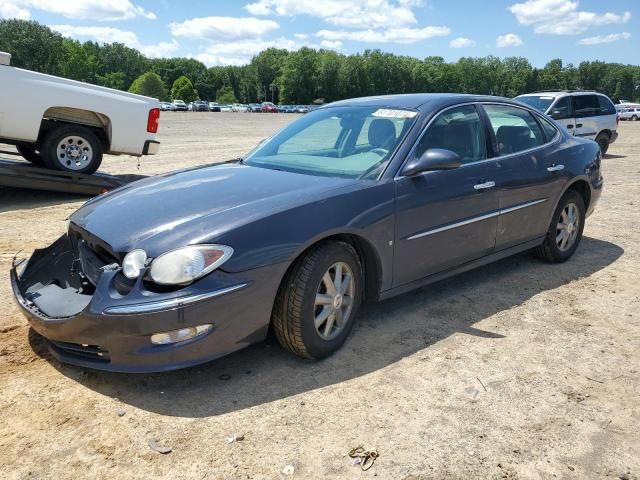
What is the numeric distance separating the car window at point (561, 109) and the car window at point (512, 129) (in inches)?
372

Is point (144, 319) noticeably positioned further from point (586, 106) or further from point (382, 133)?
point (586, 106)

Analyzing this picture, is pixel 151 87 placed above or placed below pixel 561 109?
above

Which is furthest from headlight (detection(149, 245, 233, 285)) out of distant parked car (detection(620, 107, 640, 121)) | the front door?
distant parked car (detection(620, 107, 640, 121))

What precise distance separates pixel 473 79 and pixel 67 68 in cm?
9847

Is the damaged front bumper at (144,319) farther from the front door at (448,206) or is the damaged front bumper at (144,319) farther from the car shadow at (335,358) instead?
the front door at (448,206)

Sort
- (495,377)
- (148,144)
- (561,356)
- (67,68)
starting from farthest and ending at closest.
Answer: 1. (67,68)
2. (148,144)
3. (561,356)
4. (495,377)

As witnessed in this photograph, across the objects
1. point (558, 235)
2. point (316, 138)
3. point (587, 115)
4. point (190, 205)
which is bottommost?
point (558, 235)

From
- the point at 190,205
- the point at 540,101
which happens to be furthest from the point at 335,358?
the point at 540,101

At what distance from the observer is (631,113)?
5231cm

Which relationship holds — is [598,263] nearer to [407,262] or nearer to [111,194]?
[407,262]

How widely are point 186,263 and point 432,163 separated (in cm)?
179

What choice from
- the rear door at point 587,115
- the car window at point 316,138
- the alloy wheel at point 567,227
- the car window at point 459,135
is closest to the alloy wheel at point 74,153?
the car window at point 316,138

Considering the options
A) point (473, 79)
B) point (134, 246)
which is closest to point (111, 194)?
point (134, 246)

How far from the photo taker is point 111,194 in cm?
405
